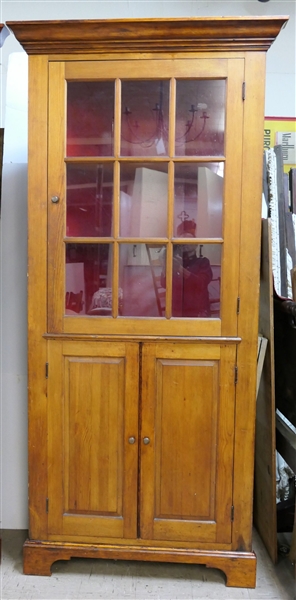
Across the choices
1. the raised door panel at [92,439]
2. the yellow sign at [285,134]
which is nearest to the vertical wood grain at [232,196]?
the raised door panel at [92,439]

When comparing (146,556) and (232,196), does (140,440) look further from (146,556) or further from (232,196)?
(232,196)

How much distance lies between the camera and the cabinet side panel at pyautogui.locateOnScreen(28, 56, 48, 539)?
132 centimetres

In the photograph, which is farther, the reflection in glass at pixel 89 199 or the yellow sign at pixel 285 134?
the yellow sign at pixel 285 134

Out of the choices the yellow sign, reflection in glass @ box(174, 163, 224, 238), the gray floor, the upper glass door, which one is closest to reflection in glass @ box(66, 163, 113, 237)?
the upper glass door

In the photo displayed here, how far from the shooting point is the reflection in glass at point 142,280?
1.37m

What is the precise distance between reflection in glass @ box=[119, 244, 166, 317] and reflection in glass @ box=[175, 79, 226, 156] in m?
0.36

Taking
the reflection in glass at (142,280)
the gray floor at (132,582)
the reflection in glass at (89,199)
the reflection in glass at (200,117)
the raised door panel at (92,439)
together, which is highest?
the reflection in glass at (200,117)

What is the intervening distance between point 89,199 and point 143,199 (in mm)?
190

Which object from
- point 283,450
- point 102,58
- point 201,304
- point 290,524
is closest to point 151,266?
point 201,304

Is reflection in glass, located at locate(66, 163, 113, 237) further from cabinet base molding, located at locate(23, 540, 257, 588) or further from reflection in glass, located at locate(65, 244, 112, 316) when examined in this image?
cabinet base molding, located at locate(23, 540, 257, 588)

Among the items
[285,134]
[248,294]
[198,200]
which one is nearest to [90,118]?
[198,200]

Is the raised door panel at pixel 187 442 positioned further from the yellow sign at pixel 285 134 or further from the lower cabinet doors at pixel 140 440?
the yellow sign at pixel 285 134

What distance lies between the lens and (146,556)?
4.60 ft

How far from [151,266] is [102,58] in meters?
0.71
